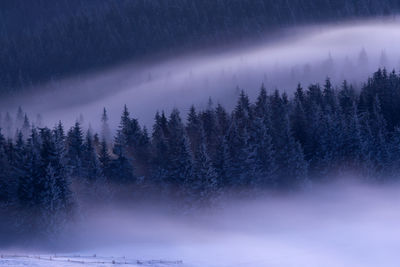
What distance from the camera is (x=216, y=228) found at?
2633 inches

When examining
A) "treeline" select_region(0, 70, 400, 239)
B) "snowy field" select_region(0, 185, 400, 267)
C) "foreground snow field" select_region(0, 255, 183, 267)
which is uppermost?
"treeline" select_region(0, 70, 400, 239)

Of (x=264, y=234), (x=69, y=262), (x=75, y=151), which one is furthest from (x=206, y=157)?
(x=69, y=262)

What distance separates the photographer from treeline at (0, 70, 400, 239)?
62.1m

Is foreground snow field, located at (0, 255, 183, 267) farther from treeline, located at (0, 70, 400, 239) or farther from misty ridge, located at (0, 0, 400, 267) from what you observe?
treeline, located at (0, 70, 400, 239)

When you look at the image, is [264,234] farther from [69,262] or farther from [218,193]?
[69,262]

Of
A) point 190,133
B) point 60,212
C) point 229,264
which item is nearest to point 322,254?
point 229,264

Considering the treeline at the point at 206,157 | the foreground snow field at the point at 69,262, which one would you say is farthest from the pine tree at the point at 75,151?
the foreground snow field at the point at 69,262

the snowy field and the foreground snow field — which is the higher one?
the snowy field

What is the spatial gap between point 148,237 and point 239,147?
1736 centimetres

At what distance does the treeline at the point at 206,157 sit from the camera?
62.1 meters

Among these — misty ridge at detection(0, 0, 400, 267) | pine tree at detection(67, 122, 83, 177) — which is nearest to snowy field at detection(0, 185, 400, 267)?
misty ridge at detection(0, 0, 400, 267)

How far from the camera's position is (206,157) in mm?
67688

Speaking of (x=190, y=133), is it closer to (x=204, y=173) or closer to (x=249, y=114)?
(x=249, y=114)

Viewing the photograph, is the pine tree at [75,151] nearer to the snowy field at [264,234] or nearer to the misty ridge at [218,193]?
the misty ridge at [218,193]
